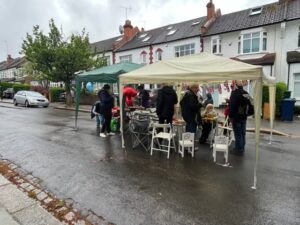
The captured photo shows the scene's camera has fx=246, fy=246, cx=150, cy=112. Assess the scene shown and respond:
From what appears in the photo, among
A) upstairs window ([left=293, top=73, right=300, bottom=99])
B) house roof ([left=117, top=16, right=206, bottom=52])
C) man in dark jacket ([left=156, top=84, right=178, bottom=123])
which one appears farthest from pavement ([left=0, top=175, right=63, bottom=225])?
house roof ([left=117, top=16, right=206, bottom=52])

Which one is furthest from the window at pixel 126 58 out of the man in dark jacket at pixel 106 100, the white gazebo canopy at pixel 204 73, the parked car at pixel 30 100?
the white gazebo canopy at pixel 204 73

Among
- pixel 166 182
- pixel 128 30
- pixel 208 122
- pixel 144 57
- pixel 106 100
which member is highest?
pixel 128 30

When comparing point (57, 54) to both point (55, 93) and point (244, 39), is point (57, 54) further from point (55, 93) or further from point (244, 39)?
point (244, 39)

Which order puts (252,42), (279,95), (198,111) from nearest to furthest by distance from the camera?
(198,111), (279,95), (252,42)

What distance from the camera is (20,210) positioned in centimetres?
365

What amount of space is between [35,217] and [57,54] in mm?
19773

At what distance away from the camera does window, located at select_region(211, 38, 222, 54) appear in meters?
21.5

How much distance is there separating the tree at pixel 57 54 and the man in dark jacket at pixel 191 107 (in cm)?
1709

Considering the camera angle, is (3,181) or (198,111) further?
(198,111)

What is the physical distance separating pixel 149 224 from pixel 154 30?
29415 millimetres

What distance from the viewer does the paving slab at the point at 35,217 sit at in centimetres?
333

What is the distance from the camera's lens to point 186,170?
5512 mm

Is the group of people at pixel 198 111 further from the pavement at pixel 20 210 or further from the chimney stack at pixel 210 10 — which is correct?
the chimney stack at pixel 210 10

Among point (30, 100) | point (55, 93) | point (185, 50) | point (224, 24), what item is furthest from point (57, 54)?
point (224, 24)
